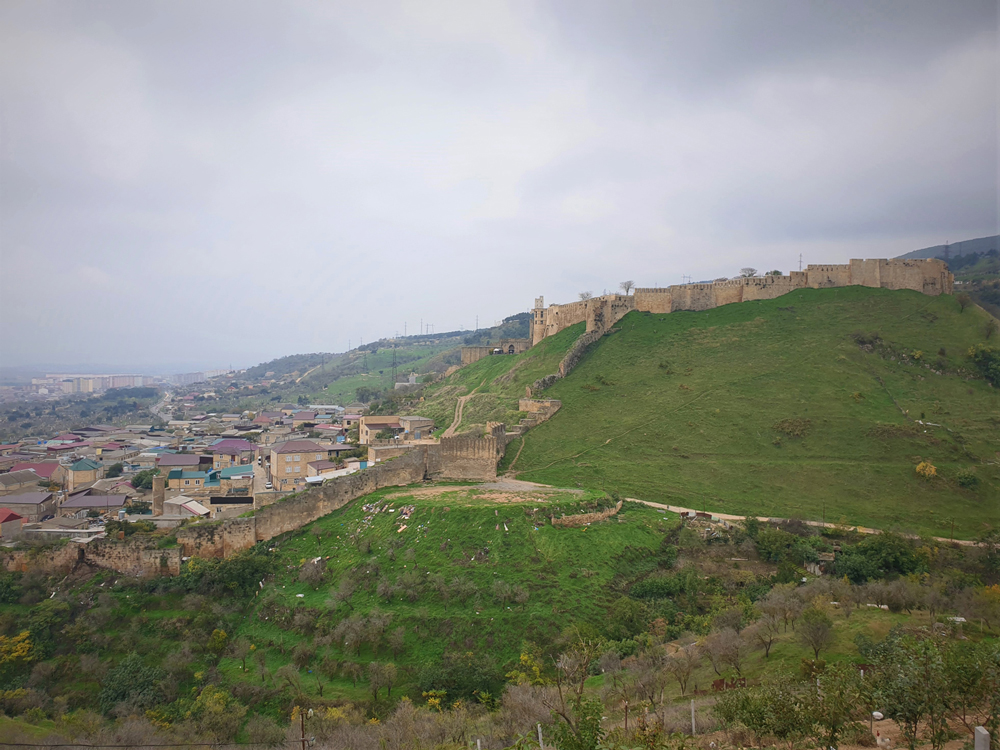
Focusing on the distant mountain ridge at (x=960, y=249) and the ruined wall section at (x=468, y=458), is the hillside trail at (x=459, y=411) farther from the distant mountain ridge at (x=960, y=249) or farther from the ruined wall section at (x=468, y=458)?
the distant mountain ridge at (x=960, y=249)

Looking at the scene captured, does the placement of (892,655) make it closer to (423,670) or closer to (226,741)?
(423,670)

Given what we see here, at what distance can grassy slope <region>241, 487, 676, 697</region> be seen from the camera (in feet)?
63.9

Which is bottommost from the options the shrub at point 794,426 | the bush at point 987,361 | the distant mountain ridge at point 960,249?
the shrub at point 794,426

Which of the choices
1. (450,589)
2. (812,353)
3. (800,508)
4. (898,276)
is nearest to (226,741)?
(450,589)

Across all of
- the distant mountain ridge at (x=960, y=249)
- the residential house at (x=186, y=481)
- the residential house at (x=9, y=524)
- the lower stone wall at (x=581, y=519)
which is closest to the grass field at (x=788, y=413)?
the lower stone wall at (x=581, y=519)

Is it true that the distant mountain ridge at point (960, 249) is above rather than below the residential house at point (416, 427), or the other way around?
above

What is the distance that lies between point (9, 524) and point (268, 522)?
2101cm

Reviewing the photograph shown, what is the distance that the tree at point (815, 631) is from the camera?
15.1m

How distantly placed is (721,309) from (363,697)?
47.3 metres

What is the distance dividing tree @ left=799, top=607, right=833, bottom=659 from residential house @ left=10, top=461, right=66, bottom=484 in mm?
63407

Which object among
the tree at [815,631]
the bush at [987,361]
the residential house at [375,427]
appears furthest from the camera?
the residential house at [375,427]

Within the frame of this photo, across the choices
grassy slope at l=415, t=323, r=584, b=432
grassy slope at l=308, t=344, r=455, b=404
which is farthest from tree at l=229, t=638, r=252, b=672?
grassy slope at l=308, t=344, r=455, b=404

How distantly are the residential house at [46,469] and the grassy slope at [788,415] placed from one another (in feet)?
157

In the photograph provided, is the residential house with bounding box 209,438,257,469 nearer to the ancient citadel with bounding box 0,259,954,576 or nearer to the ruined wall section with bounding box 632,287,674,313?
the ancient citadel with bounding box 0,259,954,576
